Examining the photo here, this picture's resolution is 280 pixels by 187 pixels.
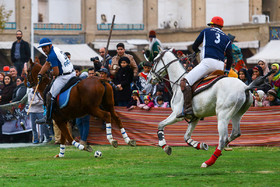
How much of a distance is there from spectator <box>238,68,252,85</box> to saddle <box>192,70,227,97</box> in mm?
5990

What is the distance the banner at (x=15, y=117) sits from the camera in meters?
22.6

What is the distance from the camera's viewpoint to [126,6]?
54.9 meters

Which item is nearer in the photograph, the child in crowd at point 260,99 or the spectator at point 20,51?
the child in crowd at point 260,99

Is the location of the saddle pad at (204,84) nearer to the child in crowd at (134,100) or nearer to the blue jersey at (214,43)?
the blue jersey at (214,43)

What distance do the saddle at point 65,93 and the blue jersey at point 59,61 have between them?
0.28 m

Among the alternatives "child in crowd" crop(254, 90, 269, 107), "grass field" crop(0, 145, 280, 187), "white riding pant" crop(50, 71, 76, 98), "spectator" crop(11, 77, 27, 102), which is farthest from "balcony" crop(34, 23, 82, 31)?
"white riding pant" crop(50, 71, 76, 98)

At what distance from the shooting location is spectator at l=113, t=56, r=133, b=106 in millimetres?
19516

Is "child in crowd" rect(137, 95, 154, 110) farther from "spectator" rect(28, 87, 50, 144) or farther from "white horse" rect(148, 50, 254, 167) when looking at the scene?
"white horse" rect(148, 50, 254, 167)

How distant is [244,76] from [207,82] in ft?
21.1

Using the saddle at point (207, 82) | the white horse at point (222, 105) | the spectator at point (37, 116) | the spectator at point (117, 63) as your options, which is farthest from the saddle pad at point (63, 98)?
the spectator at point (37, 116)

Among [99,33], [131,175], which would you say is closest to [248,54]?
[99,33]

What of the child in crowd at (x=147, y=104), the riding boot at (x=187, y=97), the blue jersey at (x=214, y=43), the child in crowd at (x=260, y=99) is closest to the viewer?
the riding boot at (x=187, y=97)

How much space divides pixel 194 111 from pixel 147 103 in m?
6.61

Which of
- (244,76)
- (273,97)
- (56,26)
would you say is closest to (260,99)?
(273,97)
